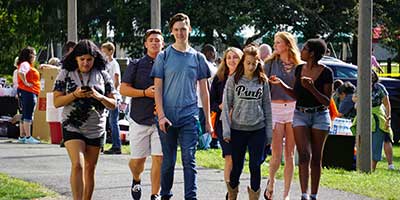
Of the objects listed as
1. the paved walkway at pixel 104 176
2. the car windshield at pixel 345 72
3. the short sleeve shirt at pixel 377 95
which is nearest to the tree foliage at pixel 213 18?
the car windshield at pixel 345 72

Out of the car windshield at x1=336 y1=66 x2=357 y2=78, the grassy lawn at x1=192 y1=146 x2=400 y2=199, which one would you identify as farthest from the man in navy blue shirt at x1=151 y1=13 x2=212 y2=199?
the car windshield at x1=336 y1=66 x2=357 y2=78

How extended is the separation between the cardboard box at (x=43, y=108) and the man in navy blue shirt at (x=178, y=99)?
9014mm

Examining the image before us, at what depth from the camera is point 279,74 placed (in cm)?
1019

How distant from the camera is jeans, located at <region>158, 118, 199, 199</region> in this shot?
902 centimetres

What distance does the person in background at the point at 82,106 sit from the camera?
8.92 metres

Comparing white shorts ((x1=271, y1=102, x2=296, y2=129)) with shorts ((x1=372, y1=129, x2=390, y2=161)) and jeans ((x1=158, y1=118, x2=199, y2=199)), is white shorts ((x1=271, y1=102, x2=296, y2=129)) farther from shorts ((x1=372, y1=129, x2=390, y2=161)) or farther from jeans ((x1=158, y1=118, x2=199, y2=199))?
shorts ((x1=372, y1=129, x2=390, y2=161))

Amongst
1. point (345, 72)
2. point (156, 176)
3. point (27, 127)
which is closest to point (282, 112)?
point (156, 176)

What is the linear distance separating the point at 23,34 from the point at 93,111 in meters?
33.4

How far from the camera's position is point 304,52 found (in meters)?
10.0

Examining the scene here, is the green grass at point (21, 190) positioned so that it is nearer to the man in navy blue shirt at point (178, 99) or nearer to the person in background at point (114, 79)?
the man in navy blue shirt at point (178, 99)

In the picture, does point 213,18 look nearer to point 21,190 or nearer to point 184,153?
point 21,190

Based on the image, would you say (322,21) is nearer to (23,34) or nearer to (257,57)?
(23,34)

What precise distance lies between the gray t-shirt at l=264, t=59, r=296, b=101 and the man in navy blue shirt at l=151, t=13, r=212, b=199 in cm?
120

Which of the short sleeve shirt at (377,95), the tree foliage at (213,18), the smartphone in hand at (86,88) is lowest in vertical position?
the short sleeve shirt at (377,95)
